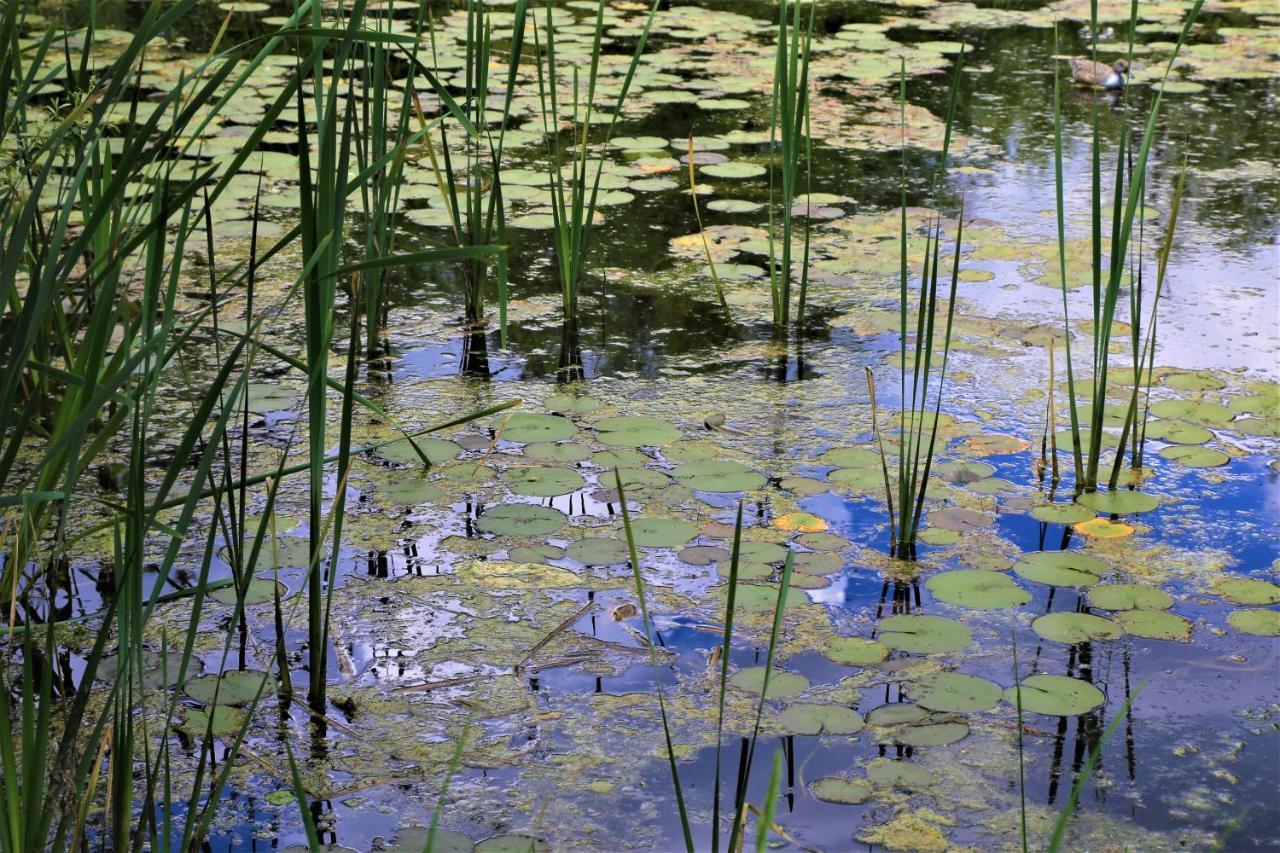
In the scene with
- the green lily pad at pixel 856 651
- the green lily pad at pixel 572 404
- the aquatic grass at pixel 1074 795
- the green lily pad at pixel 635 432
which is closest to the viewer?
the aquatic grass at pixel 1074 795

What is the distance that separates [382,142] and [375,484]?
0.56 meters

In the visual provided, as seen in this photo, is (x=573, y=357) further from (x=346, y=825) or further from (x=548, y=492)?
(x=346, y=825)

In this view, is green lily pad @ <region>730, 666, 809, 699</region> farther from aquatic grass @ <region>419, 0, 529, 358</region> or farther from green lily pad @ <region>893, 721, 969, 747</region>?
aquatic grass @ <region>419, 0, 529, 358</region>

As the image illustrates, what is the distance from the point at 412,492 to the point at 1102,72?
332 centimetres

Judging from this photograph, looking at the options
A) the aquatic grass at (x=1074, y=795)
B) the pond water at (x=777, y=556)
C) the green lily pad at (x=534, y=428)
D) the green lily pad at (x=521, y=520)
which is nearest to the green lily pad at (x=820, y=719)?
the pond water at (x=777, y=556)

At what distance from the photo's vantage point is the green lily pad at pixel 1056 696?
1.61 m

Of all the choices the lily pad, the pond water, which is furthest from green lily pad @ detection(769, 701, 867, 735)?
the lily pad

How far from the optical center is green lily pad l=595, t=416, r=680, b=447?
7.54 ft

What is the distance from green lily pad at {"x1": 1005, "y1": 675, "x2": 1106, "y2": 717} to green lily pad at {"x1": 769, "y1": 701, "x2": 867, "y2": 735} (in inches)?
8.0

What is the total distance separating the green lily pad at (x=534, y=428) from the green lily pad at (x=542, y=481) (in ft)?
0.36

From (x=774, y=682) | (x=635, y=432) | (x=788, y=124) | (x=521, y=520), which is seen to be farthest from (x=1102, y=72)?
(x=774, y=682)

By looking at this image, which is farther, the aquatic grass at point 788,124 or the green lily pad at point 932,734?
the aquatic grass at point 788,124

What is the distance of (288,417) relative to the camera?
2.36m

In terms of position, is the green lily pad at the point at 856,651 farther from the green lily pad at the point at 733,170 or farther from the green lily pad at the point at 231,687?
the green lily pad at the point at 733,170
